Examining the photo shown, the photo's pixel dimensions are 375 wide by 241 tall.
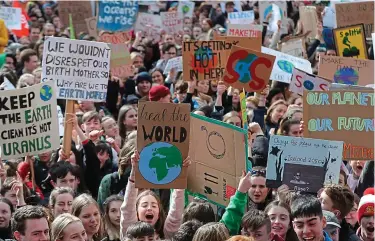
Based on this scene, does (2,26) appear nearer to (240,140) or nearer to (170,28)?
(170,28)

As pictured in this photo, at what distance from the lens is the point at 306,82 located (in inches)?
478

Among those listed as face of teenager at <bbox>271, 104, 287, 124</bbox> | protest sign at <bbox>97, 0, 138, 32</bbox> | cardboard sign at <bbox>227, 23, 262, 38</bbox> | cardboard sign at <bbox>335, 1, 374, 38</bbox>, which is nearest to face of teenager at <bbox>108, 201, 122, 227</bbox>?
face of teenager at <bbox>271, 104, 287, 124</bbox>

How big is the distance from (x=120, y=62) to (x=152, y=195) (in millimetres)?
6933

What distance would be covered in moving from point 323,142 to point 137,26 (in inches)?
478

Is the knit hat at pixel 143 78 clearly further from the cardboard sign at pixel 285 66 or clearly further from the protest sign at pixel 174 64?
the cardboard sign at pixel 285 66

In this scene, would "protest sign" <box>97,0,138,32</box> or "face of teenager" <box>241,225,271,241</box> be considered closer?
"face of teenager" <box>241,225,271,241</box>

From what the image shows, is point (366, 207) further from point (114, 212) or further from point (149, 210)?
point (114, 212)

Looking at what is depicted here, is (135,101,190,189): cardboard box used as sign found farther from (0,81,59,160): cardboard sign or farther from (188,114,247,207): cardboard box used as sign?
(0,81,59,160): cardboard sign

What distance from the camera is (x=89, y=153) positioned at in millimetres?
9852

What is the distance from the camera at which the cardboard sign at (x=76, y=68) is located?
1054cm

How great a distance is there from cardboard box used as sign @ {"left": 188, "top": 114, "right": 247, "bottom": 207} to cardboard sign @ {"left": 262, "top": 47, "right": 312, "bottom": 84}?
209 inches

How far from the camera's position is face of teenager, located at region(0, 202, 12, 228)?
7816 mm

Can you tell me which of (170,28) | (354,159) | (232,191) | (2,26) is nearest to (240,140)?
(232,191)

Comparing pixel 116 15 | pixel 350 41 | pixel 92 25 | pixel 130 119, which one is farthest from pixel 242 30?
pixel 130 119
